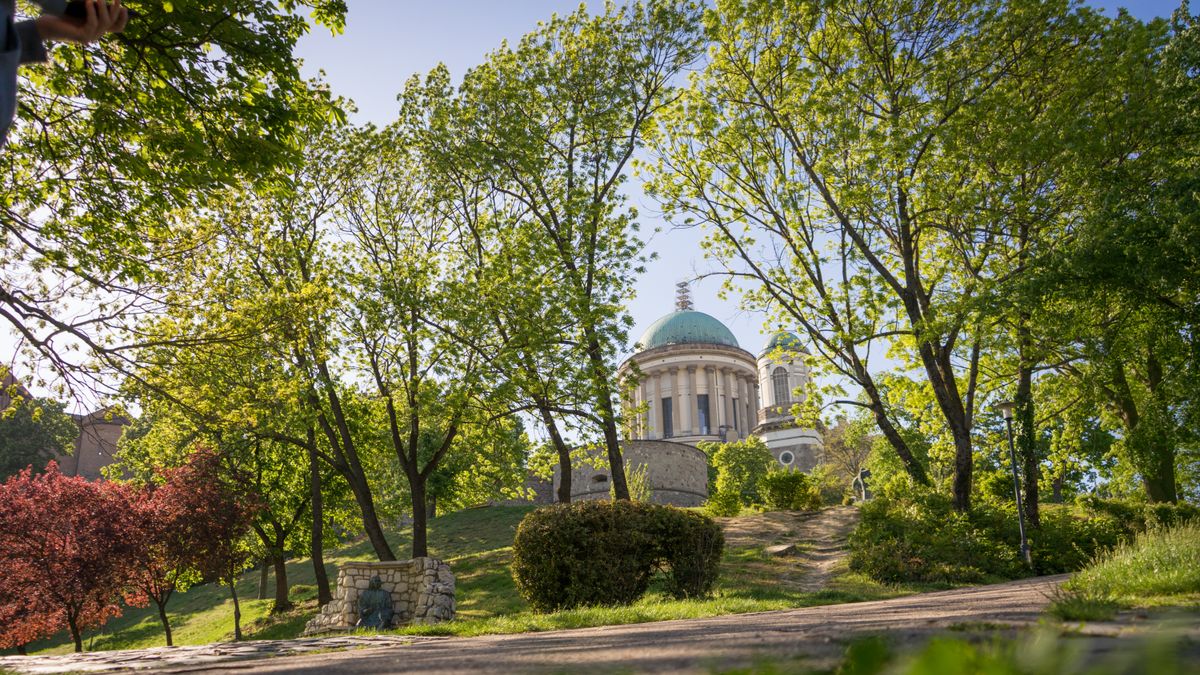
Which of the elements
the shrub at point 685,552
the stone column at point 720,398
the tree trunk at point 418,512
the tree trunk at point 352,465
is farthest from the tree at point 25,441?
the stone column at point 720,398

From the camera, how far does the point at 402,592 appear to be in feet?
58.3

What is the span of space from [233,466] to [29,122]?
16107 mm

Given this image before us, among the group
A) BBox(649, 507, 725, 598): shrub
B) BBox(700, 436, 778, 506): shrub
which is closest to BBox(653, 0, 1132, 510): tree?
BBox(649, 507, 725, 598): shrub

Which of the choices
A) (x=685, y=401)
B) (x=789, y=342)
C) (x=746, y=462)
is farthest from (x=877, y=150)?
(x=685, y=401)

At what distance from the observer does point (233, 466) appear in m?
24.4

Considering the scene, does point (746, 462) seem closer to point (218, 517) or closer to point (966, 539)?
point (966, 539)

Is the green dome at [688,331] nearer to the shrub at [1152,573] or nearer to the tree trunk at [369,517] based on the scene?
the tree trunk at [369,517]

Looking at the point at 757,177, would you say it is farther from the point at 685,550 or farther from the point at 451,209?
the point at 685,550

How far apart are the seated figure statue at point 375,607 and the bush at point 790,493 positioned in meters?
20.7

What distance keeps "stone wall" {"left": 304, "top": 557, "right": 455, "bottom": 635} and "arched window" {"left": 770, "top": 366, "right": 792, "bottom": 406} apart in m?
61.3

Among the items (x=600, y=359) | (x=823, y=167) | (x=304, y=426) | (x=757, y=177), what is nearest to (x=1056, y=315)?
(x=823, y=167)

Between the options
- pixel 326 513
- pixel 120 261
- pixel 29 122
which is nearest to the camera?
pixel 29 122

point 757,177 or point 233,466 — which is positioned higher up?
point 757,177

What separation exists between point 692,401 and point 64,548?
5527cm
